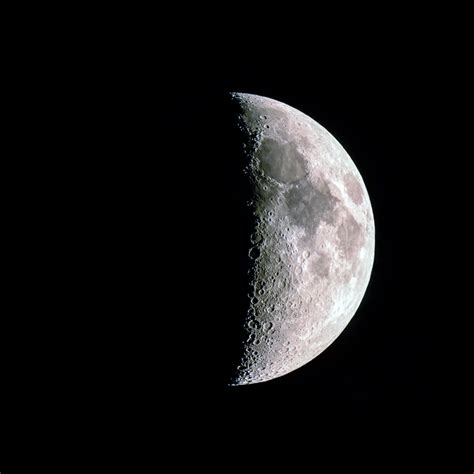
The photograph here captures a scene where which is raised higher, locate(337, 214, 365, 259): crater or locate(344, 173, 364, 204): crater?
locate(344, 173, 364, 204): crater

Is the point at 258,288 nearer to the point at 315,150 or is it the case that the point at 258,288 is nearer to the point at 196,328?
the point at 196,328

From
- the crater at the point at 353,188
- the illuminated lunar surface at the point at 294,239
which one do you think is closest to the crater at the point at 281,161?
the illuminated lunar surface at the point at 294,239

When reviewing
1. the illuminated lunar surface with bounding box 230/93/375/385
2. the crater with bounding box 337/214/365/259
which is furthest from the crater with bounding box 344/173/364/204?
the crater with bounding box 337/214/365/259

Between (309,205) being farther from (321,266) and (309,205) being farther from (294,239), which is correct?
(321,266)

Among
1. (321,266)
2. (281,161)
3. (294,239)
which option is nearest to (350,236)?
(321,266)

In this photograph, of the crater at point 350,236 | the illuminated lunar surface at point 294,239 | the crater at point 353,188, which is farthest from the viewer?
the crater at point 353,188

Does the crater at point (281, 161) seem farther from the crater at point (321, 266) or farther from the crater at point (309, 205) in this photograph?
the crater at point (321, 266)

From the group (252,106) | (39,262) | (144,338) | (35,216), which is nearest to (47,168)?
(35,216)

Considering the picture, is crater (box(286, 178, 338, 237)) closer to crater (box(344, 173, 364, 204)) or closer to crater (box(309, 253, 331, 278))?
crater (box(309, 253, 331, 278))
